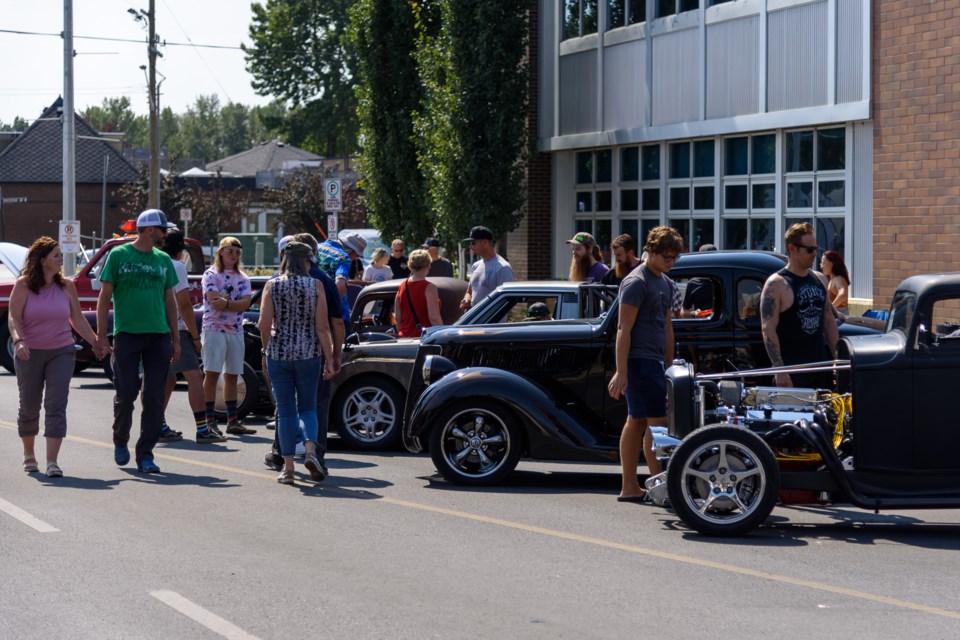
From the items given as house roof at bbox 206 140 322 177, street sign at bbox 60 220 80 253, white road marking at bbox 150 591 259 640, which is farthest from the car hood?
house roof at bbox 206 140 322 177

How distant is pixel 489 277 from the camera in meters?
14.2

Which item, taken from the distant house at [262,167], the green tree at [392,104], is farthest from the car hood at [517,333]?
the distant house at [262,167]

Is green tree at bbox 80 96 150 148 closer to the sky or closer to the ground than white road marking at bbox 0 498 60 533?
closer to the sky

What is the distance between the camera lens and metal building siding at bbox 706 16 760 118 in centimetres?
2077

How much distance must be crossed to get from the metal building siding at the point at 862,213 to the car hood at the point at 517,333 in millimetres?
8942

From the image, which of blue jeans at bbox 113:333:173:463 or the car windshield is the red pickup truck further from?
the car windshield

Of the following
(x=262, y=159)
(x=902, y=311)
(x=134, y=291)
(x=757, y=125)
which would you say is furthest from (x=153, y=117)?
(x=262, y=159)

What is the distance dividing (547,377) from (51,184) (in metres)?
71.8

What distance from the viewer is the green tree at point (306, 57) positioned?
69.7 meters

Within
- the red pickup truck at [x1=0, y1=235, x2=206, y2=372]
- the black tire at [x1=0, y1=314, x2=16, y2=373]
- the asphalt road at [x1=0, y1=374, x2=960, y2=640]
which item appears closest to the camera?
the asphalt road at [x1=0, y1=374, x2=960, y2=640]

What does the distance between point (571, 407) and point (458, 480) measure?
1049mm

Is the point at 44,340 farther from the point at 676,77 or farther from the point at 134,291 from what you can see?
the point at 676,77

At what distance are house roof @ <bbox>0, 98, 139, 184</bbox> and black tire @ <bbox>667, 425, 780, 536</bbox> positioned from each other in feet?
237

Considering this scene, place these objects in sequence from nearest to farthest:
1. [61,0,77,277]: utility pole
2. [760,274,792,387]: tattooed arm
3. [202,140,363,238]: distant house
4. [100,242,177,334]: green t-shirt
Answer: [760,274,792,387]: tattooed arm → [100,242,177,334]: green t-shirt → [61,0,77,277]: utility pole → [202,140,363,238]: distant house
